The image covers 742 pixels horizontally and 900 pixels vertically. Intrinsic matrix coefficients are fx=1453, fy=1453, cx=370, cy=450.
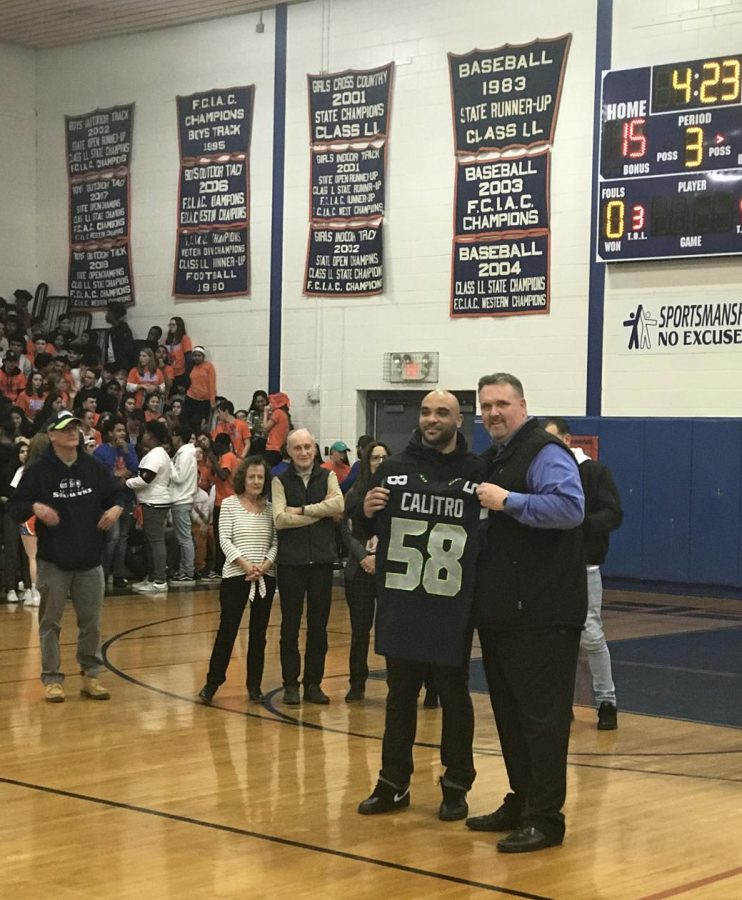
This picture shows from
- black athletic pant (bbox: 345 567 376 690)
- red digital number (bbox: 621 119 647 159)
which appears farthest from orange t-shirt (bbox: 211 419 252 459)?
black athletic pant (bbox: 345 567 376 690)

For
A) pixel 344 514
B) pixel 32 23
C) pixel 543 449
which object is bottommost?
pixel 344 514

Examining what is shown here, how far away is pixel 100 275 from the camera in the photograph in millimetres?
24422

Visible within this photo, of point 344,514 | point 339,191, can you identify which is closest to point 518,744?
point 344,514

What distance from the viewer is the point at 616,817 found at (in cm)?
696

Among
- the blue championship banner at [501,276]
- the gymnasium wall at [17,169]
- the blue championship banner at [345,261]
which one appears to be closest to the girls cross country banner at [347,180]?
the blue championship banner at [345,261]

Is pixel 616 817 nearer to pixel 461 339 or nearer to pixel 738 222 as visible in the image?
pixel 738 222

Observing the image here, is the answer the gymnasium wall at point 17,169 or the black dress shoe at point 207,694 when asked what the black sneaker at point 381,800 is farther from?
the gymnasium wall at point 17,169

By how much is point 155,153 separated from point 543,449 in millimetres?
18612

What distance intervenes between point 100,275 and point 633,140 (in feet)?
33.5

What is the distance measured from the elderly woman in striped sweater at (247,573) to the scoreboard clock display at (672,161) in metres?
9.16

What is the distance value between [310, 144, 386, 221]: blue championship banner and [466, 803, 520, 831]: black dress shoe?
15426 mm

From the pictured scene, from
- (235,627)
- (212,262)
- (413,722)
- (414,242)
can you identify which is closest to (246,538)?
(235,627)

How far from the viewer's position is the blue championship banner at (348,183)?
21250 mm

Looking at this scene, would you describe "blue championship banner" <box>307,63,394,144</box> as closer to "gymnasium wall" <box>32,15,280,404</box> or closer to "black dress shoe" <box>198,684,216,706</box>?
"gymnasium wall" <box>32,15,280,404</box>
